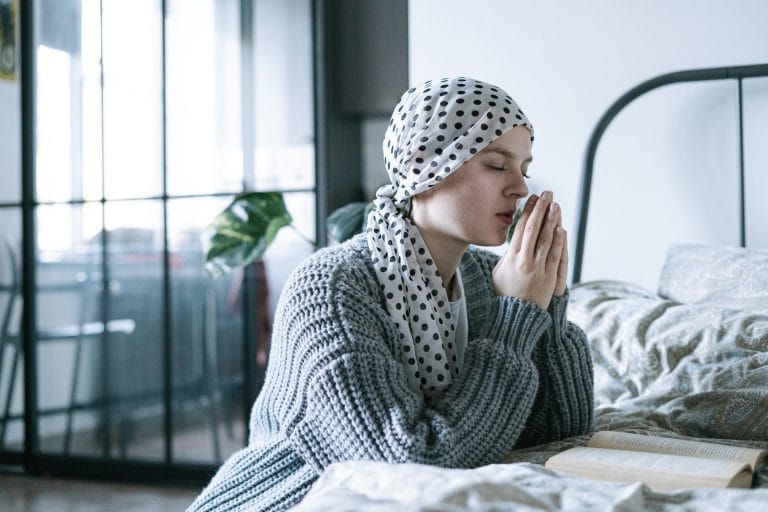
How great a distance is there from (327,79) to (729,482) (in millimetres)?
2122

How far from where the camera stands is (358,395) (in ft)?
3.93

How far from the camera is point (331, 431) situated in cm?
122

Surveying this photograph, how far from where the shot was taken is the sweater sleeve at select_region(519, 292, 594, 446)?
146cm

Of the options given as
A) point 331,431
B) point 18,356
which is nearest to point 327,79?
point 18,356

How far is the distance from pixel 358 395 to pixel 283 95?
1.93 m

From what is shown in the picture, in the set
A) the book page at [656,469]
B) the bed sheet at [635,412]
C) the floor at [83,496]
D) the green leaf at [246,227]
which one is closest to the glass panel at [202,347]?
the floor at [83,496]

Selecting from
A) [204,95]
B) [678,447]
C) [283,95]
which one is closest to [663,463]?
[678,447]

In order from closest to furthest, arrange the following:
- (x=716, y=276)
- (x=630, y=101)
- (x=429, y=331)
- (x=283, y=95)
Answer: (x=429, y=331), (x=716, y=276), (x=630, y=101), (x=283, y=95)

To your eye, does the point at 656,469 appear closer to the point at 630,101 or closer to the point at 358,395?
the point at 358,395

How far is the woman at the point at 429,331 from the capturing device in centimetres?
122

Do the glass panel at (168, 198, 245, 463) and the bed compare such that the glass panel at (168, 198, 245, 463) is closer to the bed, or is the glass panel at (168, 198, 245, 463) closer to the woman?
the bed

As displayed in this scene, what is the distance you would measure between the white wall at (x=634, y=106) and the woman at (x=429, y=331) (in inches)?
32.3

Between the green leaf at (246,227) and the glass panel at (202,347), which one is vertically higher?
the green leaf at (246,227)

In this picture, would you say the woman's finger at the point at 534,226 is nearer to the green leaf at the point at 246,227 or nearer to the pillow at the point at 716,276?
the pillow at the point at 716,276
